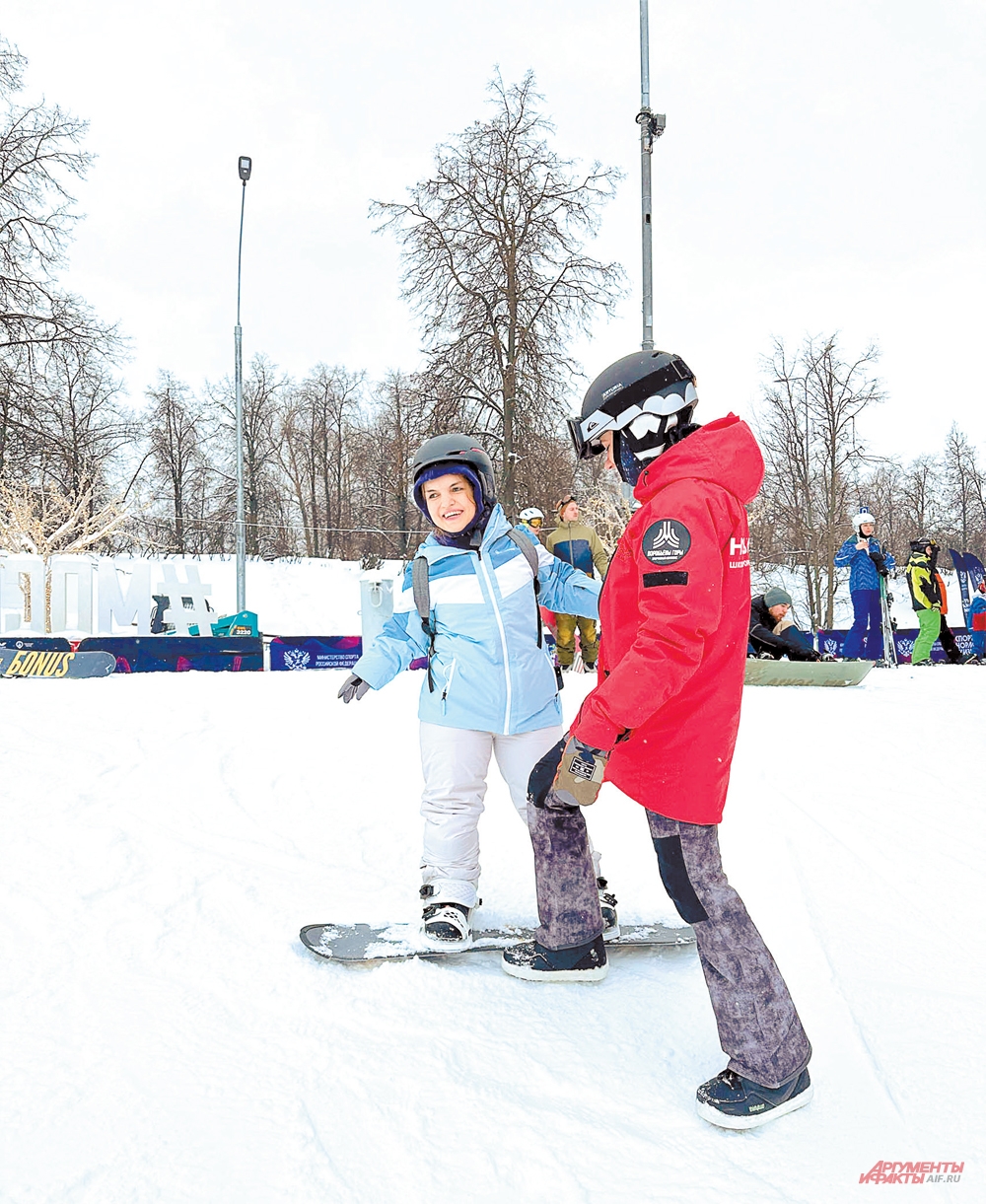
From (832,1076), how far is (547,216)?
1904 cm

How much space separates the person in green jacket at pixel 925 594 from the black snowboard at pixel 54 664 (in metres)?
10.4

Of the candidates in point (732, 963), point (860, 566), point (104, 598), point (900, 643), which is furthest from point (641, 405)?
point (900, 643)

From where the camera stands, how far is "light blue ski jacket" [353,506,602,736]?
9.41 feet

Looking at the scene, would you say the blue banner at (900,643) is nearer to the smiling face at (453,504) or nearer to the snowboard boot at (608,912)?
the snowboard boot at (608,912)

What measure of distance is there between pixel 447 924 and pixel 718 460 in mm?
1693

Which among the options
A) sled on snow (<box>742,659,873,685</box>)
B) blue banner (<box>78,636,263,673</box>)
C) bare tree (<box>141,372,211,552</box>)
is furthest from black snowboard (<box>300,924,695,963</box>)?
bare tree (<box>141,372,211,552</box>)

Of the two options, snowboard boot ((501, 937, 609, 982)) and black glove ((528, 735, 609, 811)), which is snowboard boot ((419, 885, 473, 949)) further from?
black glove ((528, 735, 609, 811))

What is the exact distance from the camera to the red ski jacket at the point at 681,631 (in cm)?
189

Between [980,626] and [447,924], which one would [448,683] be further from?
[980,626]

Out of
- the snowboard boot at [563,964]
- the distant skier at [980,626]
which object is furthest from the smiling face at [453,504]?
the distant skier at [980,626]

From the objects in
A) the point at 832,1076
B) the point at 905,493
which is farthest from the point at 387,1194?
the point at 905,493

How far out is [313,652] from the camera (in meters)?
14.4

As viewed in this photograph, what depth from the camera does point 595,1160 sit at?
5.91 feet

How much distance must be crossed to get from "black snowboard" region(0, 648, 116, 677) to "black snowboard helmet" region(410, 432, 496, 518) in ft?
24.2
